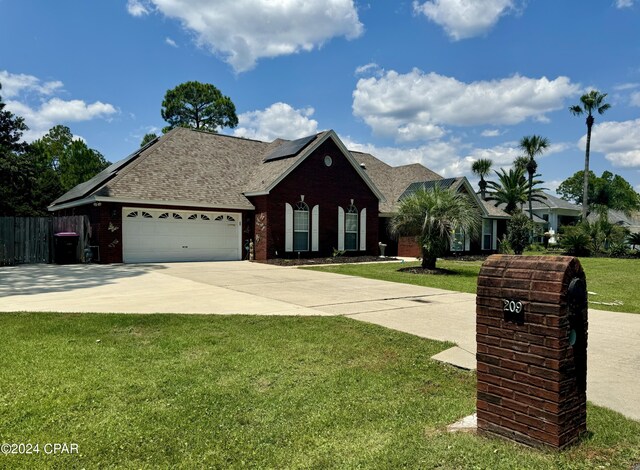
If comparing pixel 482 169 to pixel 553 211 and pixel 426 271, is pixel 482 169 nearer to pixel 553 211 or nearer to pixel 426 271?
pixel 553 211

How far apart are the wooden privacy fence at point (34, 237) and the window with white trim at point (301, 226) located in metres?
9.57

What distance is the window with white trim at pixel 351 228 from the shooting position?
24875 millimetres

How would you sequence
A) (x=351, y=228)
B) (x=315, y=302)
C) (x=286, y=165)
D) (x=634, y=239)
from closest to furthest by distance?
(x=315, y=302)
(x=286, y=165)
(x=351, y=228)
(x=634, y=239)

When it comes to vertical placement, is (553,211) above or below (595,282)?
above

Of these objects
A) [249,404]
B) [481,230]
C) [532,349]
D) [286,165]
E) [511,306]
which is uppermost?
[286,165]

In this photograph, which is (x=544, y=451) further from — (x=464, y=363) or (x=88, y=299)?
(x=88, y=299)

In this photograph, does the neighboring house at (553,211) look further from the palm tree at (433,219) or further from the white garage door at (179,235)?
the white garage door at (179,235)

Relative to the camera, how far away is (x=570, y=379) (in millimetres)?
3172

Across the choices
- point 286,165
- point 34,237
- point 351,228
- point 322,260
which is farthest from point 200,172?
point 351,228

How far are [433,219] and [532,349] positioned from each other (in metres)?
14.6

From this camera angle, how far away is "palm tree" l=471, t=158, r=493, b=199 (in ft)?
150

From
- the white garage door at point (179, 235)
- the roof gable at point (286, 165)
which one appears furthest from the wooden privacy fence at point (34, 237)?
the roof gable at point (286, 165)

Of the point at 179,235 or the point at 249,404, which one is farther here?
the point at 179,235
